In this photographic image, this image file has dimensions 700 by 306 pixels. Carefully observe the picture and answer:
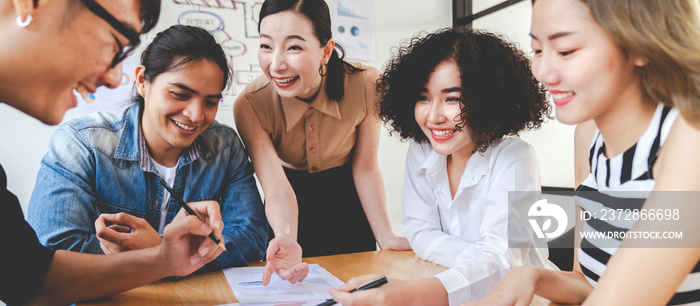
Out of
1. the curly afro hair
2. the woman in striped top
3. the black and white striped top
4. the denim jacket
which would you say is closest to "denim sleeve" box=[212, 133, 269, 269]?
the denim jacket

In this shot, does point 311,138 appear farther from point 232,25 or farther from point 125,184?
point 232,25

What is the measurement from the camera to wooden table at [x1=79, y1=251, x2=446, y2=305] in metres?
0.92

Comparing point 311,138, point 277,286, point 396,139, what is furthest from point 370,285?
point 396,139

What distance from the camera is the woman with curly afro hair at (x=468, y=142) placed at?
1172 mm

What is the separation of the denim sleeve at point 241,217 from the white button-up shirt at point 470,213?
45 cm

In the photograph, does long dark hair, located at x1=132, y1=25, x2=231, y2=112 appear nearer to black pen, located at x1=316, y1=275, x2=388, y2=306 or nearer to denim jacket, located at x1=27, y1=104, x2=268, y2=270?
denim jacket, located at x1=27, y1=104, x2=268, y2=270

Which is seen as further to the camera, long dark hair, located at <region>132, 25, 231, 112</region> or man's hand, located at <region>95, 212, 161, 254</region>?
long dark hair, located at <region>132, 25, 231, 112</region>

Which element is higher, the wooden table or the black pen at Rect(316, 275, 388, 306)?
the black pen at Rect(316, 275, 388, 306)

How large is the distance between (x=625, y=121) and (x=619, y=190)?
123 millimetres

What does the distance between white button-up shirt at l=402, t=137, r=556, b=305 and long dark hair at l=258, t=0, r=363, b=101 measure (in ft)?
1.32

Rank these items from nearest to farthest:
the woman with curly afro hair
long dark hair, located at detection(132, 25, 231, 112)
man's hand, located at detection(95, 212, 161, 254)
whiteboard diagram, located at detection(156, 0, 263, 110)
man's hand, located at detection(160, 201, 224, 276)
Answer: man's hand, located at detection(160, 201, 224, 276)
man's hand, located at detection(95, 212, 161, 254)
the woman with curly afro hair
long dark hair, located at detection(132, 25, 231, 112)
whiteboard diagram, located at detection(156, 0, 263, 110)

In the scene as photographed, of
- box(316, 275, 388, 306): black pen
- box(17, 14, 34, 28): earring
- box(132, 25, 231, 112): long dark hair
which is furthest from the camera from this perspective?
box(132, 25, 231, 112): long dark hair

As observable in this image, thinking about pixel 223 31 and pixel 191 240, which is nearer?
pixel 191 240

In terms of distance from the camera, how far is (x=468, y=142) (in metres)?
1.27
